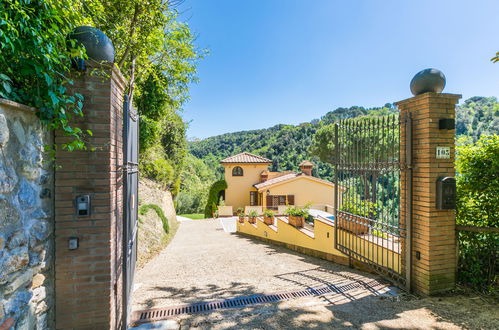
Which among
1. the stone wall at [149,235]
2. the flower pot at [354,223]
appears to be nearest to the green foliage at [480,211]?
the flower pot at [354,223]

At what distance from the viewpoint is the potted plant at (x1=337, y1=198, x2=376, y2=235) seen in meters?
4.33

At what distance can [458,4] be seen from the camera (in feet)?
18.4

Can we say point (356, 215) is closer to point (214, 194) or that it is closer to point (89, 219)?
point (89, 219)

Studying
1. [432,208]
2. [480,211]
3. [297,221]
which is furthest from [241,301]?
[297,221]

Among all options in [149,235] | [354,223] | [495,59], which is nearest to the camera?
[495,59]

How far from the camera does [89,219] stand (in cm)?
218

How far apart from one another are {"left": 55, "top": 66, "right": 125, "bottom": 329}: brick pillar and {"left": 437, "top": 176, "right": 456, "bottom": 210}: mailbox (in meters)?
3.84

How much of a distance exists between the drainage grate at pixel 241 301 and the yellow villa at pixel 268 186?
50.1 feet

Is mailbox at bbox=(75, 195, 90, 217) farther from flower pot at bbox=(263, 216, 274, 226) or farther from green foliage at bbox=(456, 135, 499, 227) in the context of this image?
flower pot at bbox=(263, 216, 274, 226)

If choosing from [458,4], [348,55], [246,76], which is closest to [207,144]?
[246,76]

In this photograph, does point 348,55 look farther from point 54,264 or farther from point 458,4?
point 54,264

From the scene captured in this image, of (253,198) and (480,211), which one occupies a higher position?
(480,211)

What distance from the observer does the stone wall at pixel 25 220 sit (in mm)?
1570

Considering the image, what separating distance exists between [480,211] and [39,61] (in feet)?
17.5
